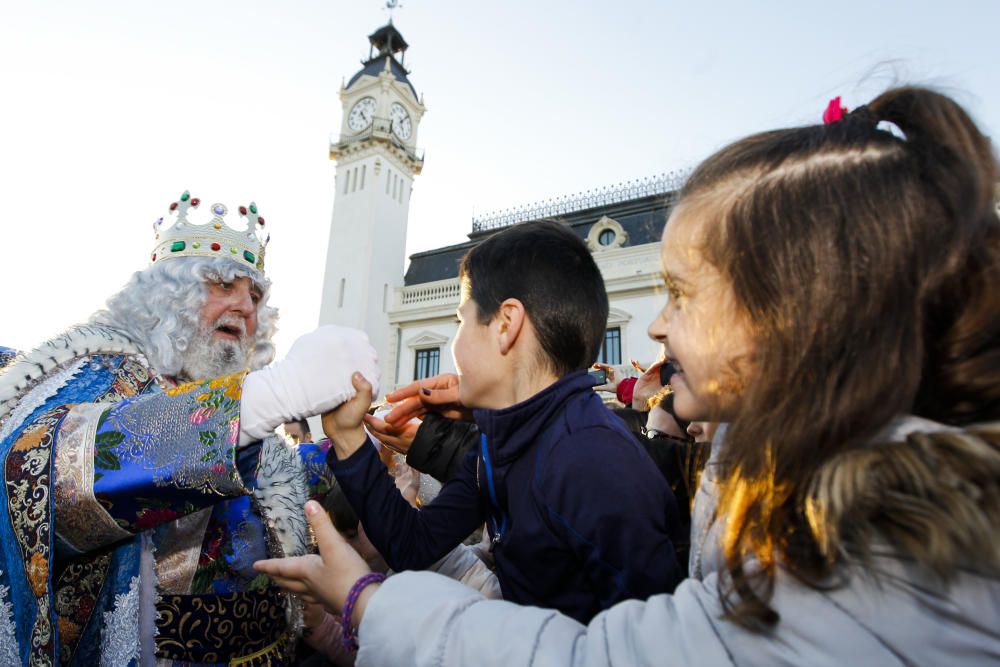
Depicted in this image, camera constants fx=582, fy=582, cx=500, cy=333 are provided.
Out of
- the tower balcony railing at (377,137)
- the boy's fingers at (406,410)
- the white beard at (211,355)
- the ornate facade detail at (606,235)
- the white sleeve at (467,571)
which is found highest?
the tower balcony railing at (377,137)

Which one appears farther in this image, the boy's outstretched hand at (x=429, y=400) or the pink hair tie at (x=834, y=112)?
the boy's outstretched hand at (x=429, y=400)

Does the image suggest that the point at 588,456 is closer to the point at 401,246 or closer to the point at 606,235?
the point at 606,235

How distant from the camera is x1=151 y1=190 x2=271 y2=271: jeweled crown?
2.32 m

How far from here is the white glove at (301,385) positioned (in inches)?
55.2

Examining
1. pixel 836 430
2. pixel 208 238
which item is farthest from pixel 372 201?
pixel 836 430

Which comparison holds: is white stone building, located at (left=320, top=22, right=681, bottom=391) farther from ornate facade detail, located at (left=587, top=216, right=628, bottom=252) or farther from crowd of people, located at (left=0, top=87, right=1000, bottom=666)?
crowd of people, located at (left=0, top=87, right=1000, bottom=666)

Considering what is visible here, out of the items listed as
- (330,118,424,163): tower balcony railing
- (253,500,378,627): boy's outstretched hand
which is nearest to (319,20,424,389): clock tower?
(330,118,424,163): tower balcony railing

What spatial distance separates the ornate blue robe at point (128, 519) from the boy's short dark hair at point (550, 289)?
2.36ft

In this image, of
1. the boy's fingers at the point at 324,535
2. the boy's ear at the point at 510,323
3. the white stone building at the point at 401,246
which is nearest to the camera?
the boy's fingers at the point at 324,535

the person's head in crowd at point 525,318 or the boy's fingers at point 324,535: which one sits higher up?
the person's head in crowd at point 525,318

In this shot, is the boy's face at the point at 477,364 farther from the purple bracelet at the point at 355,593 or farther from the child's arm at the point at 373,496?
the purple bracelet at the point at 355,593

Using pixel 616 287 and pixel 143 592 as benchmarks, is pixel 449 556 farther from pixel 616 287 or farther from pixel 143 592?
pixel 616 287

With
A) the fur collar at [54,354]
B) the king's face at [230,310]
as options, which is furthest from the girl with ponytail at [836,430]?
the king's face at [230,310]

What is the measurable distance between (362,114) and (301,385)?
76.6ft
